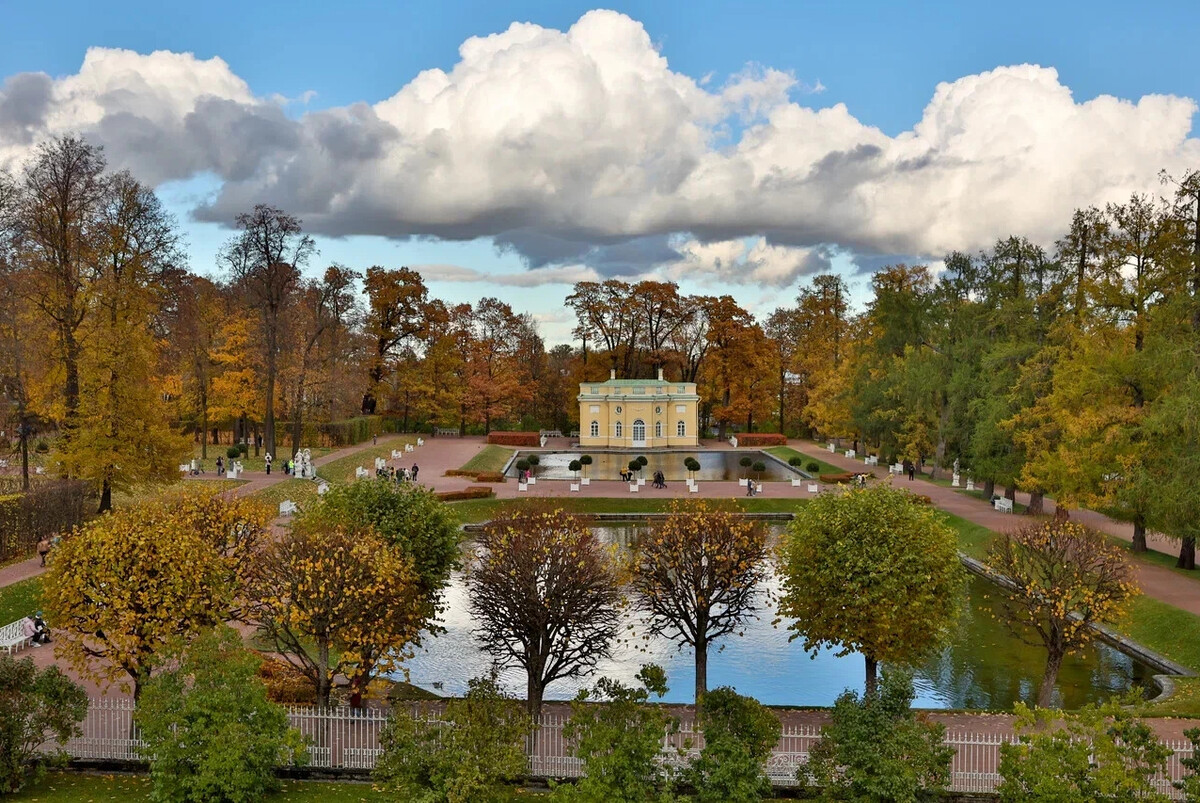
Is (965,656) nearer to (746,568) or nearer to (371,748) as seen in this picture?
(746,568)

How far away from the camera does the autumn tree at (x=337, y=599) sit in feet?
46.1

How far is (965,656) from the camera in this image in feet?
65.7

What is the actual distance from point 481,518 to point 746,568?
69.8ft

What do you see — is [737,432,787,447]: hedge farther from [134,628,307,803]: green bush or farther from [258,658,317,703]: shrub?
[134,628,307,803]: green bush

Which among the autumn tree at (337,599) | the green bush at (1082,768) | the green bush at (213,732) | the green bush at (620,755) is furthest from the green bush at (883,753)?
the green bush at (213,732)

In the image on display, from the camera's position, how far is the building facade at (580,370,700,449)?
6381 cm

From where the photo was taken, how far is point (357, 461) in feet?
155

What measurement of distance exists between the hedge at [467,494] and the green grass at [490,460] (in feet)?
21.3

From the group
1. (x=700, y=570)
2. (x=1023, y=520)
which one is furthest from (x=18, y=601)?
(x=1023, y=520)

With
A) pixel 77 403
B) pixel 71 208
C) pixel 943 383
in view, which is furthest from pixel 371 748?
pixel 943 383

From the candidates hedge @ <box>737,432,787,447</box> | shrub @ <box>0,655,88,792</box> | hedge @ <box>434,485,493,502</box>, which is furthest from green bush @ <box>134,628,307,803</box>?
hedge @ <box>737,432,787,447</box>

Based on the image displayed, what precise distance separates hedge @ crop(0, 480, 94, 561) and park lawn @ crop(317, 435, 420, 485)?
1104 centimetres

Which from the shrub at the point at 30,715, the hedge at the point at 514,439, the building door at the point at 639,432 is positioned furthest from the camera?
the building door at the point at 639,432

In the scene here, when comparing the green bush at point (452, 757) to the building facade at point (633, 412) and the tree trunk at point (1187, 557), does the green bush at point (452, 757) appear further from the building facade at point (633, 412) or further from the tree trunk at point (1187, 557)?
the building facade at point (633, 412)
